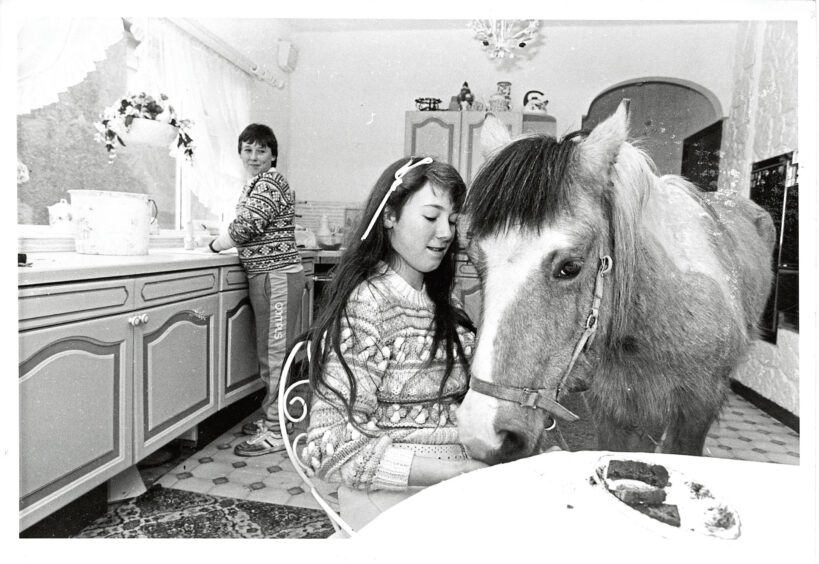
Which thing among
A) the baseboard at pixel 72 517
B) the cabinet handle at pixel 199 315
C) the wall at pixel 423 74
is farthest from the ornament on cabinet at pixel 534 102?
the baseboard at pixel 72 517

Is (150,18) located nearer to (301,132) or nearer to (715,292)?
(301,132)

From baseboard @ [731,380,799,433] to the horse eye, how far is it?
0.35 meters

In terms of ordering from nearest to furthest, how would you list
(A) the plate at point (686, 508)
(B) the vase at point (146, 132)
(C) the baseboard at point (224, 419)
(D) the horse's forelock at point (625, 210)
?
(A) the plate at point (686, 508) < (D) the horse's forelock at point (625, 210) < (B) the vase at point (146, 132) < (C) the baseboard at point (224, 419)

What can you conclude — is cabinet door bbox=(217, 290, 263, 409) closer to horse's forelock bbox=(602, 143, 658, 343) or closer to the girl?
the girl

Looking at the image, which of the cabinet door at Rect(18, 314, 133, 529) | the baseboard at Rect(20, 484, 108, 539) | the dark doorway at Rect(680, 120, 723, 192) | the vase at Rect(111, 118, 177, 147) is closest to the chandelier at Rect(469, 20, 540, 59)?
the dark doorway at Rect(680, 120, 723, 192)

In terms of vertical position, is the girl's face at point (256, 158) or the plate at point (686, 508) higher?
the girl's face at point (256, 158)

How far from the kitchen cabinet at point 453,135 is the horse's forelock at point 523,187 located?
0.18ft

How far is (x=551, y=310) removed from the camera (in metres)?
0.53

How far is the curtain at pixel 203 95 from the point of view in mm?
642

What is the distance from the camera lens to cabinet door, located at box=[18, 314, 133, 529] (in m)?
0.67

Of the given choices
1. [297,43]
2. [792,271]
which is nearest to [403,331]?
[297,43]

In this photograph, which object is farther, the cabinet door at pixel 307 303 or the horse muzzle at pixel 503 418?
the cabinet door at pixel 307 303

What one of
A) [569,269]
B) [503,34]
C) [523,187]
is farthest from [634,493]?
[503,34]

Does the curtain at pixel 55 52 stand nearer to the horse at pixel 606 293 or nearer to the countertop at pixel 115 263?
the countertop at pixel 115 263
